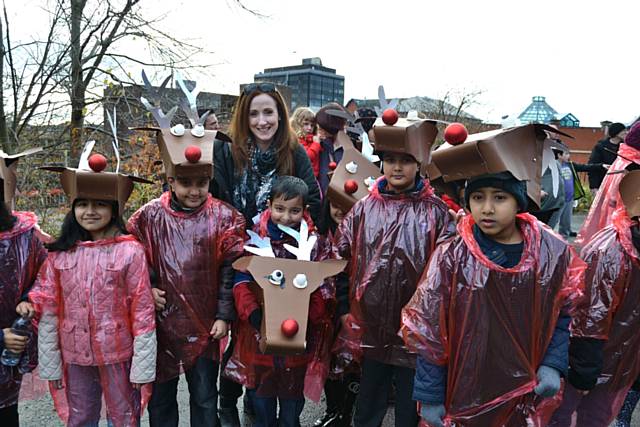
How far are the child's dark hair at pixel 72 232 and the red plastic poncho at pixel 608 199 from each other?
2382 millimetres

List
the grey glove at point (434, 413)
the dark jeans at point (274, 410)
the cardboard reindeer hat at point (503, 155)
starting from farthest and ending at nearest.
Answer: the dark jeans at point (274, 410)
the grey glove at point (434, 413)
the cardboard reindeer hat at point (503, 155)

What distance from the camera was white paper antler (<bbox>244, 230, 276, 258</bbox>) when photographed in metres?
2.43

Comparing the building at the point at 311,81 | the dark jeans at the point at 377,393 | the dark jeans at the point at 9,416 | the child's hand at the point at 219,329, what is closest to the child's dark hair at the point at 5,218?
the dark jeans at the point at 9,416

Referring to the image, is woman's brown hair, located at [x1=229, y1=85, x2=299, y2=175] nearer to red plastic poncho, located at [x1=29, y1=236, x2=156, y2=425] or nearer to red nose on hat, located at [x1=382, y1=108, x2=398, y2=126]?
red nose on hat, located at [x1=382, y1=108, x2=398, y2=126]

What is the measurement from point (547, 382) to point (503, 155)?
872 mm

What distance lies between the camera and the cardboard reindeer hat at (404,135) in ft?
8.04

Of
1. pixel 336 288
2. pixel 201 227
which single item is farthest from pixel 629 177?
pixel 201 227

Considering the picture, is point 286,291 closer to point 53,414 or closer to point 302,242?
point 302,242

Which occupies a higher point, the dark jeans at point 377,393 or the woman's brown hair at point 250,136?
the woman's brown hair at point 250,136

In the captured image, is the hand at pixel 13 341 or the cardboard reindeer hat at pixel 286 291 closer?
the cardboard reindeer hat at pixel 286 291

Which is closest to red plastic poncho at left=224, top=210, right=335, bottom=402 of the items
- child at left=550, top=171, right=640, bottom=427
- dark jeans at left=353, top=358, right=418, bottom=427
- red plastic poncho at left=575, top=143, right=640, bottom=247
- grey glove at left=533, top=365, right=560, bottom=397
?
dark jeans at left=353, top=358, right=418, bottom=427

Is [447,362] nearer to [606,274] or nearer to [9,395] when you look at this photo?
[606,274]

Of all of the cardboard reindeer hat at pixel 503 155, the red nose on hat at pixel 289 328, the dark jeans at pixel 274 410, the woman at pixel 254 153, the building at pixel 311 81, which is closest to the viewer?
the cardboard reindeer hat at pixel 503 155

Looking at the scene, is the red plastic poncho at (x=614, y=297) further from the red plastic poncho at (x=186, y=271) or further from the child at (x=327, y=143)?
the child at (x=327, y=143)
